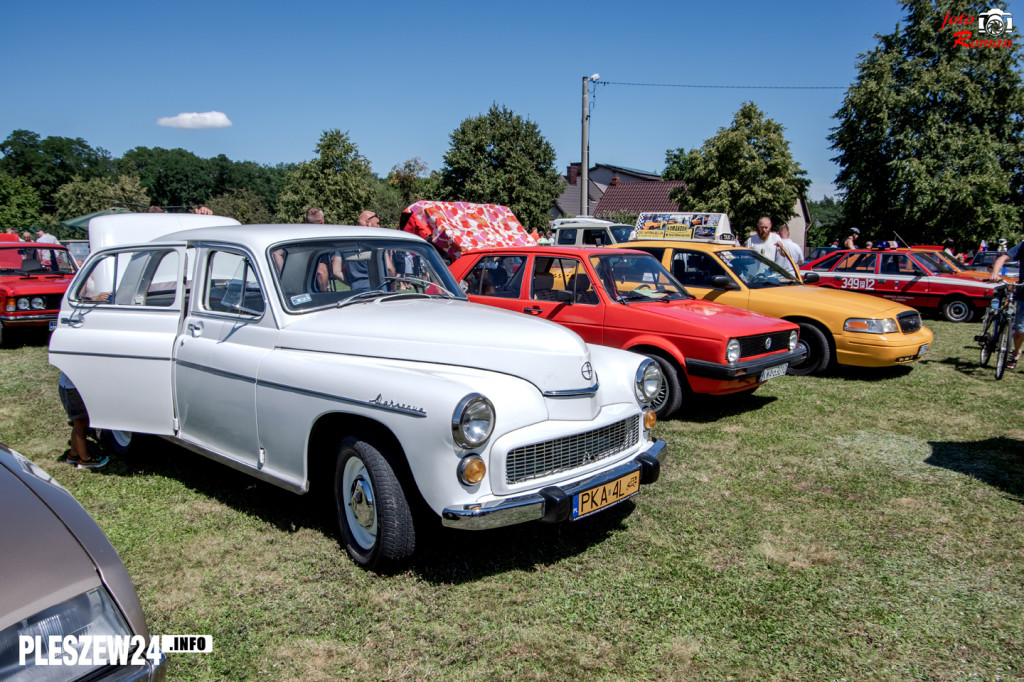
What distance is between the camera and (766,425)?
6254 mm

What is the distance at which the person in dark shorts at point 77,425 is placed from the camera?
15.4 ft

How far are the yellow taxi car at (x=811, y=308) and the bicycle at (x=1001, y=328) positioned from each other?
0.80m

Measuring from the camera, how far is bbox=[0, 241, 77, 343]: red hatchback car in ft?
31.8

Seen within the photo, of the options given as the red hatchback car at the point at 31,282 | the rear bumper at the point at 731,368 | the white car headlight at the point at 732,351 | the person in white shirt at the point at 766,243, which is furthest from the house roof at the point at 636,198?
the white car headlight at the point at 732,351

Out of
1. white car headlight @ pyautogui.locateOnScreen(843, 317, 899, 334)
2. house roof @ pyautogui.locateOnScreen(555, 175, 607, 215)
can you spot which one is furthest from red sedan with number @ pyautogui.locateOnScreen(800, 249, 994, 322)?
house roof @ pyautogui.locateOnScreen(555, 175, 607, 215)

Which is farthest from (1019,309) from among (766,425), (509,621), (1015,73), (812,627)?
(1015,73)

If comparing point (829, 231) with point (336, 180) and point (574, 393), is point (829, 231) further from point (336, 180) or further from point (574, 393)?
point (574, 393)

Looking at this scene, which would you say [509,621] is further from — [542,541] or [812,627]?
[812,627]

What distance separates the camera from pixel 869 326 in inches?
312

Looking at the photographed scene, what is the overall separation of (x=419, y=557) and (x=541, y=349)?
135 centimetres

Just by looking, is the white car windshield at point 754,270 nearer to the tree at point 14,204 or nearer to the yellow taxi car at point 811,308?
the yellow taxi car at point 811,308

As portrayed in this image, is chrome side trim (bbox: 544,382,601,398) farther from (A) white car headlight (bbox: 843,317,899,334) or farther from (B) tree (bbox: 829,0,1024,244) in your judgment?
(B) tree (bbox: 829,0,1024,244)

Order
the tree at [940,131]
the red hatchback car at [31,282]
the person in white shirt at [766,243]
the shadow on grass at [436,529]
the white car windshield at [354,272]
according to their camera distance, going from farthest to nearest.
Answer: the tree at [940,131]
the person in white shirt at [766,243]
the red hatchback car at [31,282]
the white car windshield at [354,272]
the shadow on grass at [436,529]

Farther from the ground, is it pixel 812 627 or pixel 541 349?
pixel 541 349
